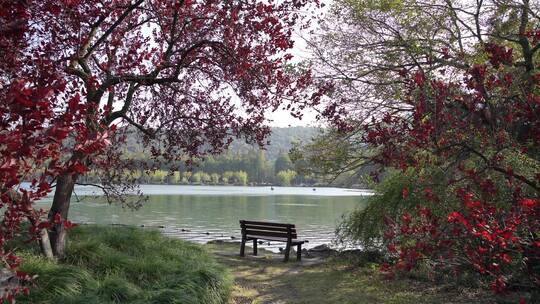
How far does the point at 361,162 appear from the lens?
11.4 meters

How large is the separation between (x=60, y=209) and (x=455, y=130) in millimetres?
5749

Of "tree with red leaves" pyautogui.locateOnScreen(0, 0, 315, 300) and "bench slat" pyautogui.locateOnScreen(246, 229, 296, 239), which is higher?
"tree with red leaves" pyautogui.locateOnScreen(0, 0, 315, 300)

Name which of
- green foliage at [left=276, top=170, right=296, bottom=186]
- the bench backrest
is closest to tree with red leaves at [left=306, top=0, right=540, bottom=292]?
the bench backrest

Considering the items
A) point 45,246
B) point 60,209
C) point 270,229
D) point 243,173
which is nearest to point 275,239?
point 270,229

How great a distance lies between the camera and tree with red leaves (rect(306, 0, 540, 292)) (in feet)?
15.0

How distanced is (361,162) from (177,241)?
16.2 feet

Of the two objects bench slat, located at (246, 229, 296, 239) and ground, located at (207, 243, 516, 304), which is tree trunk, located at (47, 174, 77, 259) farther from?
bench slat, located at (246, 229, 296, 239)

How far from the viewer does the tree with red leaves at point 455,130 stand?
180 inches

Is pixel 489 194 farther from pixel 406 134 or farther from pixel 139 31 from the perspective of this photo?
pixel 139 31

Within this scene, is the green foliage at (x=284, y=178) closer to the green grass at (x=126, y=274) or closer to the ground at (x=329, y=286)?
the ground at (x=329, y=286)

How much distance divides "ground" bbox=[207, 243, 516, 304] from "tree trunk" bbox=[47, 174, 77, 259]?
2678 mm

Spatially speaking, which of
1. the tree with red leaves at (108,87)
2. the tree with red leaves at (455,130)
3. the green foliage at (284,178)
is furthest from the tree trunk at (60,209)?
the green foliage at (284,178)

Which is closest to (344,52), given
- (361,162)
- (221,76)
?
(361,162)

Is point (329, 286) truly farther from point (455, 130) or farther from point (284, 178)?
point (284, 178)
